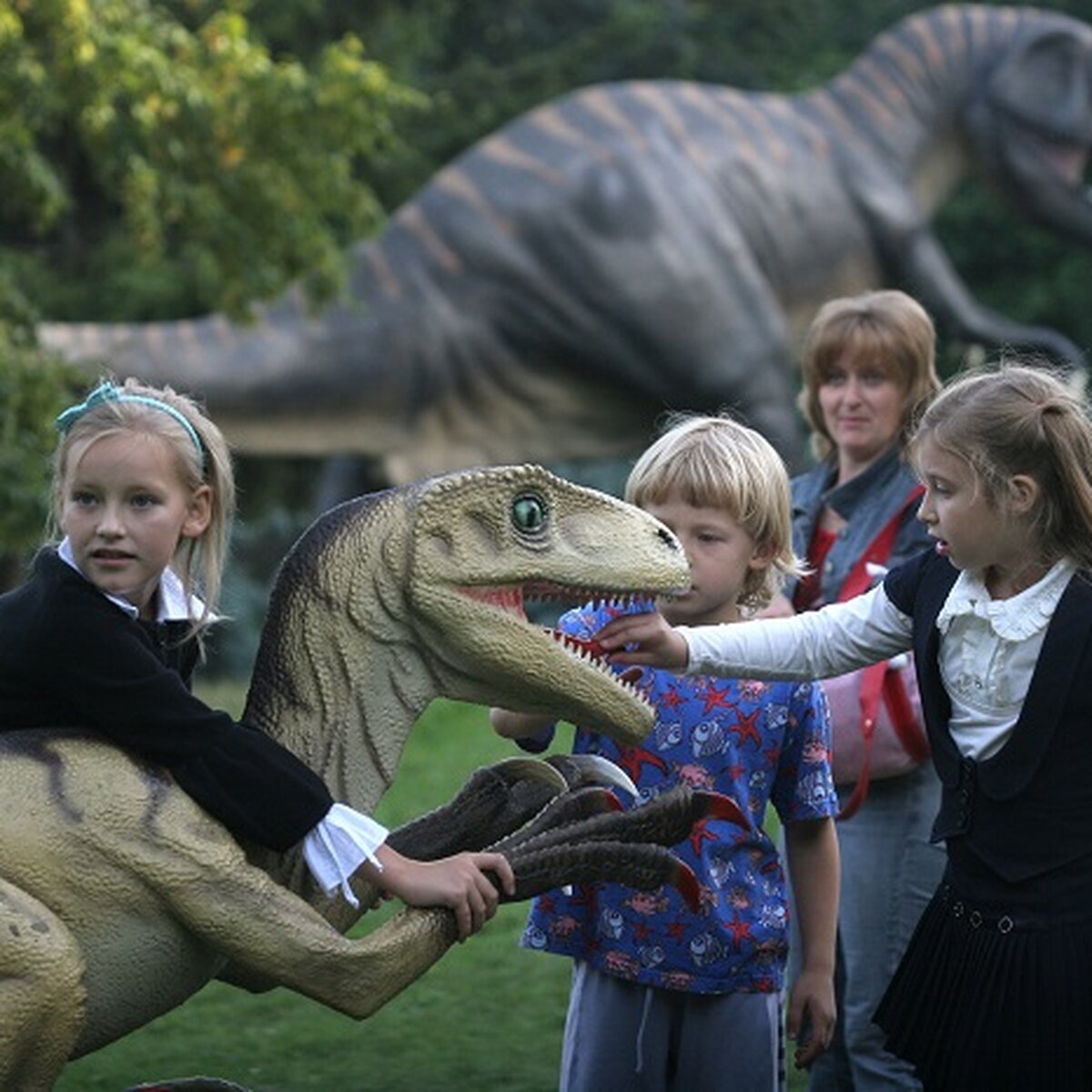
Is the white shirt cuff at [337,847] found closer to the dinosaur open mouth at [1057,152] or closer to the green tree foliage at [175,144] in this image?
the green tree foliage at [175,144]

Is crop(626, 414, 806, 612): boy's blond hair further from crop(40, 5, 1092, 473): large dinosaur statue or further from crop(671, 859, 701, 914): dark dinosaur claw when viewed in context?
crop(40, 5, 1092, 473): large dinosaur statue

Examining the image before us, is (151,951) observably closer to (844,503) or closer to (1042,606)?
(1042,606)

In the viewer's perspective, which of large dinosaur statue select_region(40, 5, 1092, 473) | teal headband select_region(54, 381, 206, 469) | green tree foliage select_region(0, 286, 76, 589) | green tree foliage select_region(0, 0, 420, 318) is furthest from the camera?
large dinosaur statue select_region(40, 5, 1092, 473)

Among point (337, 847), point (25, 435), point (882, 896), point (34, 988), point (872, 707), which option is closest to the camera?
point (34, 988)

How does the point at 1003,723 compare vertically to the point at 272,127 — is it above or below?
below

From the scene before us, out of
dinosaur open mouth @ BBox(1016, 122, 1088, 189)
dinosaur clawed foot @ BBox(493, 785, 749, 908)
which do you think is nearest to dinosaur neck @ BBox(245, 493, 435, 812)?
dinosaur clawed foot @ BBox(493, 785, 749, 908)

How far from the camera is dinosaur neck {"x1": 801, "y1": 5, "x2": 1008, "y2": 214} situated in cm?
1300

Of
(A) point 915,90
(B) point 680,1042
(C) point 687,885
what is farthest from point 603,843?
(A) point 915,90

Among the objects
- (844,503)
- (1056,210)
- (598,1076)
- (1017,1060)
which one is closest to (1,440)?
(844,503)

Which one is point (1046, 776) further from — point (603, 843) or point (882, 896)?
point (882, 896)

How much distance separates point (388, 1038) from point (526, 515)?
2.81 meters

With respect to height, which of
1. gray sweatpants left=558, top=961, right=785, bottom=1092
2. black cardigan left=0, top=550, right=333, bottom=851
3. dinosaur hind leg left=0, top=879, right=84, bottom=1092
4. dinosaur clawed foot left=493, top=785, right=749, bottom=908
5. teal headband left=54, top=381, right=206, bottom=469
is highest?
teal headband left=54, top=381, right=206, bottom=469

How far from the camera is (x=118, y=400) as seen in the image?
2.73 m

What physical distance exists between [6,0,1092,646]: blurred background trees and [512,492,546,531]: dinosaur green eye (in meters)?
4.92
